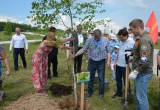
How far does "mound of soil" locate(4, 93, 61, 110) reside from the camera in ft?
20.6

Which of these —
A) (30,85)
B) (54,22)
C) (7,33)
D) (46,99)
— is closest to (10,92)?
(30,85)

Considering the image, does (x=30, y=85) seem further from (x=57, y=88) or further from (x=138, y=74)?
(x=138, y=74)

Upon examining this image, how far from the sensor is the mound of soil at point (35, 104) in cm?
629

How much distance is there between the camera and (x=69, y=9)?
19.9 feet

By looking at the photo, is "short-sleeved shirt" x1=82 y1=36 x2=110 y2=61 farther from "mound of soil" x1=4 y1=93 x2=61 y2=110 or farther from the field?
"mound of soil" x1=4 y1=93 x2=61 y2=110

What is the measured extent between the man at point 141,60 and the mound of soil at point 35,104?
2.02m

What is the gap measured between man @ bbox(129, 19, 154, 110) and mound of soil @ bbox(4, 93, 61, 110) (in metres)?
2.02

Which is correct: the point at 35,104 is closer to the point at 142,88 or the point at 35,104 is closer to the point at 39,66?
the point at 39,66

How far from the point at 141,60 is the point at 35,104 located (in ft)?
8.84

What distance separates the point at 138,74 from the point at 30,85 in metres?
4.63

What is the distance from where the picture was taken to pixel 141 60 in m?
4.93


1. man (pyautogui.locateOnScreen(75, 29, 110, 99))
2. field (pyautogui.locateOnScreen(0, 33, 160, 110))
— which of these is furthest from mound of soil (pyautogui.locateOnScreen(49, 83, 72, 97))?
man (pyautogui.locateOnScreen(75, 29, 110, 99))

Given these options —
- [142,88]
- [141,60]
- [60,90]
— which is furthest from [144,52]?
[60,90]

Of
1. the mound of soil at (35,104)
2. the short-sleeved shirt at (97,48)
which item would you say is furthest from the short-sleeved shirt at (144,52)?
the mound of soil at (35,104)
